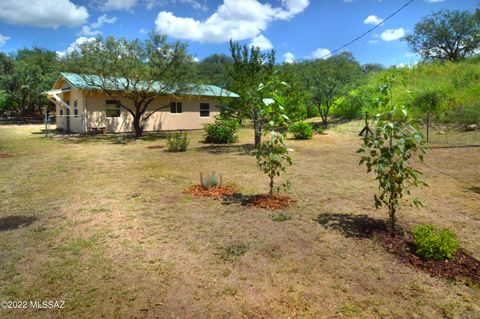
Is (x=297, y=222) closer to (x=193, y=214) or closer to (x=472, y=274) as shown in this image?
(x=193, y=214)

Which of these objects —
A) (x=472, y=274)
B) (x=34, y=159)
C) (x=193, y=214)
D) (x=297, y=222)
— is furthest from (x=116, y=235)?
(x=34, y=159)

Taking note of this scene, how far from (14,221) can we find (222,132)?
11401mm

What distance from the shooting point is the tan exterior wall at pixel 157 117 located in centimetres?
1972

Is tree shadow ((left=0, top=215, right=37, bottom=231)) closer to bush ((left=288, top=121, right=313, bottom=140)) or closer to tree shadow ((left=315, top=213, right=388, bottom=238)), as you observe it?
tree shadow ((left=315, top=213, right=388, bottom=238))

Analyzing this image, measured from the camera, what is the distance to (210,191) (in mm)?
6602

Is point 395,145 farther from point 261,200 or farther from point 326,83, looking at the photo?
point 326,83

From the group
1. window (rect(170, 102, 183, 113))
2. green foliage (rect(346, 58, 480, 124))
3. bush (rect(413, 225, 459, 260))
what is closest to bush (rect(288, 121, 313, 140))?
green foliage (rect(346, 58, 480, 124))

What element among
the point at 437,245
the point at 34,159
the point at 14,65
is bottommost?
the point at 437,245

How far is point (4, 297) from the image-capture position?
2980 millimetres

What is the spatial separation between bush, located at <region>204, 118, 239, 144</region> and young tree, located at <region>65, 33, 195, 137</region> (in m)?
3.96

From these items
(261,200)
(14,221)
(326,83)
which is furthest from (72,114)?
(261,200)

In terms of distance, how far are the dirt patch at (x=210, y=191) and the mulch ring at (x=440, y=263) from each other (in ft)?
10.9

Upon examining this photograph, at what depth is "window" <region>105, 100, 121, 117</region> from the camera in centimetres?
2022

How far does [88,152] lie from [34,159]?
6.56ft
